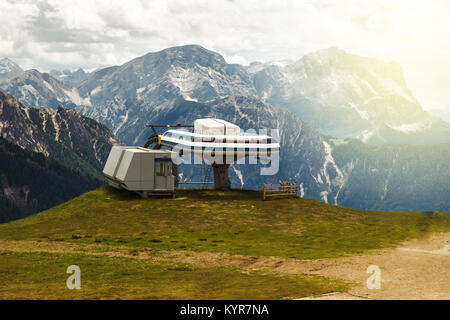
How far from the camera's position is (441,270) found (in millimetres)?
45688

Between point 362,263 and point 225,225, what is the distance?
26069mm

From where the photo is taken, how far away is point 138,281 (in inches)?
1606

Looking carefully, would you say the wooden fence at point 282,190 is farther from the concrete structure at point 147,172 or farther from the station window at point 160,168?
the station window at point 160,168

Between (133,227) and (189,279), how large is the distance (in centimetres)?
2894

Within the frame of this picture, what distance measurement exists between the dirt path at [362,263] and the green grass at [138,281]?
8.38ft

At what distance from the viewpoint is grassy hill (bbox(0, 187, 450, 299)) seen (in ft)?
126

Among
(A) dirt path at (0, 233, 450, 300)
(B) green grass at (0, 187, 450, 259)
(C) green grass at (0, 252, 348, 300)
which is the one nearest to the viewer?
(C) green grass at (0, 252, 348, 300)

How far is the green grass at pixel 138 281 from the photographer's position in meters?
35.2

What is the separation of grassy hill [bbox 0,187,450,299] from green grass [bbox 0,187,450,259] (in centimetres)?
14

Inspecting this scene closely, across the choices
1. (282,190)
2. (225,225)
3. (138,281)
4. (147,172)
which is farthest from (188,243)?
(282,190)

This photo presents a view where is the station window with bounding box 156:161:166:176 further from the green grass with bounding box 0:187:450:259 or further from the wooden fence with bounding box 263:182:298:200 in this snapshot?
the wooden fence with bounding box 263:182:298:200

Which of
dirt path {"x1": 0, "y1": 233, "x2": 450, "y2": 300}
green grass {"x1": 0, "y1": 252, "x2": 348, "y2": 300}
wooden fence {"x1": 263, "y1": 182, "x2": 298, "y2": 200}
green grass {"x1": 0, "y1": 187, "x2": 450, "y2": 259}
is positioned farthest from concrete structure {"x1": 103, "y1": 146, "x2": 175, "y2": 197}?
green grass {"x1": 0, "y1": 252, "x2": 348, "y2": 300}

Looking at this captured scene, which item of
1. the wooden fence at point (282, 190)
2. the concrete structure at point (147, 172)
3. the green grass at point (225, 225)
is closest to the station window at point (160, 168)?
the concrete structure at point (147, 172)

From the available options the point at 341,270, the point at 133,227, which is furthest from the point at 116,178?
the point at 341,270
